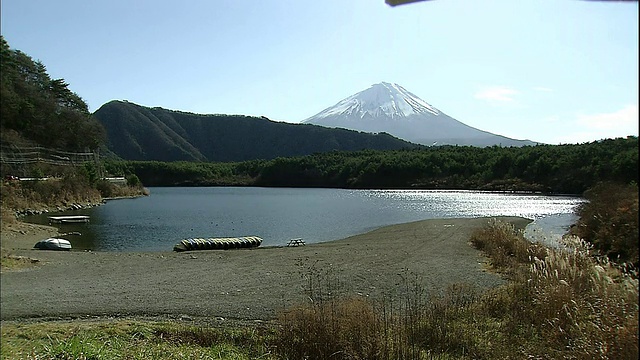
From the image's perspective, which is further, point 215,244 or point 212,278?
point 215,244

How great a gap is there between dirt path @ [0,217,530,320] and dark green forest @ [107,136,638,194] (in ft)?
5.75

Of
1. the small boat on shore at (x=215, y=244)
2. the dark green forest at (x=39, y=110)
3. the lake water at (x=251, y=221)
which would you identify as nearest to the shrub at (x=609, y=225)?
the dark green forest at (x=39, y=110)

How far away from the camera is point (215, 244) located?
17.7 m

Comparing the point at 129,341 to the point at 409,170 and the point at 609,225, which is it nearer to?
the point at 609,225

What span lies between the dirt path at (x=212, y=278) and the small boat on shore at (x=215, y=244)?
2.79 metres

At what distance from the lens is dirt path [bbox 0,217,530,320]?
13.9ft

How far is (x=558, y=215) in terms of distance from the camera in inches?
805

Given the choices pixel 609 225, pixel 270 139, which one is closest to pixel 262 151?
pixel 270 139

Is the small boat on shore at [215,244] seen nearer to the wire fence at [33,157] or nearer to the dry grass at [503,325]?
the dry grass at [503,325]

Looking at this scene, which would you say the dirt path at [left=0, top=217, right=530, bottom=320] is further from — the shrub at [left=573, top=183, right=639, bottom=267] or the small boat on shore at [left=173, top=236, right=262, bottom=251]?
the shrub at [left=573, top=183, right=639, bottom=267]

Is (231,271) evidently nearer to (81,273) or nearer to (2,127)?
(81,273)

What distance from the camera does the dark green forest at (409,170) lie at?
769 centimetres

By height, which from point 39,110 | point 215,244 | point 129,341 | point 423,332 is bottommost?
point 215,244

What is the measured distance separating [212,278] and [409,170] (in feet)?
171
